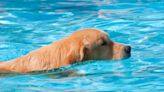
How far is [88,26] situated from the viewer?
12.5 metres

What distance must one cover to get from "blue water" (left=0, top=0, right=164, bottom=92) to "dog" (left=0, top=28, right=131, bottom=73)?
120 millimetres

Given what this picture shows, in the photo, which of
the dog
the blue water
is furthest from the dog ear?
the blue water

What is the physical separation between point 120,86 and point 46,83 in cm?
106

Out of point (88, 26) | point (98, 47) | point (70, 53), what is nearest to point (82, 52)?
point (70, 53)

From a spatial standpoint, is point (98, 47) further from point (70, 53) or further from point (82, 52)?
point (70, 53)

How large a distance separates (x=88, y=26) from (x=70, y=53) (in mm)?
3501

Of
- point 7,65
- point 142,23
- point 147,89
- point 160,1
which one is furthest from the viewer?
point 160,1

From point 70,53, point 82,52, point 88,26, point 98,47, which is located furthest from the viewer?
point 88,26

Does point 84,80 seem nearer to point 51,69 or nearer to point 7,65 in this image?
point 51,69

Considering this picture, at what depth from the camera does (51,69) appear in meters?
8.88

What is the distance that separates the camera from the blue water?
8.34 m

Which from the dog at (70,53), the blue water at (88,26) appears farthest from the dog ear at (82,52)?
the blue water at (88,26)

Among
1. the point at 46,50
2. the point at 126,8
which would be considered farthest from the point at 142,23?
the point at 46,50

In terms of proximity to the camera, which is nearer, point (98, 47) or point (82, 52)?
point (82, 52)
